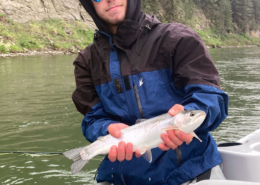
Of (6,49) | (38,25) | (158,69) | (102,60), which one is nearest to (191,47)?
(158,69)

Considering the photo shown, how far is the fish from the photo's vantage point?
181cm

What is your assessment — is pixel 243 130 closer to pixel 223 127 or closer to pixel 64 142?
pixel 223 127

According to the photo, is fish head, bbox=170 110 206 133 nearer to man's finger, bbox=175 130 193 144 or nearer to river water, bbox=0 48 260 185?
man's finger, bbox=175 130 193 144

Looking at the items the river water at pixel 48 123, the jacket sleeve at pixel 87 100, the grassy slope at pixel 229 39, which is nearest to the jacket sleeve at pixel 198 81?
the jacket sleeve at pixel 87 100

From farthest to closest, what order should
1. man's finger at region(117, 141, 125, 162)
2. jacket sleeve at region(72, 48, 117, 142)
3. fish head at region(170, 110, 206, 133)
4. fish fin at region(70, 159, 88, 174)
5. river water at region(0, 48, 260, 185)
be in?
river water at region(0, 48, 260, 185)
jacket sleeve at region(72, 48, 117, 142)
fish fin at region(70, 159, 88, 174)
man's finger at region(117, 141, 125, 162)
fish head at region(170, 110, 206, 133)

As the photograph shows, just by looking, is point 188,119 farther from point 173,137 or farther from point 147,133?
point 147,133

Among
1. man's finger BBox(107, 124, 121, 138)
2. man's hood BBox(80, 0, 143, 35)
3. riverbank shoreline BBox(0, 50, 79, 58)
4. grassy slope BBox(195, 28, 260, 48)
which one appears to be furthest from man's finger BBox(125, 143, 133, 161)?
grassy slope BBox(195, 28, 260, 48)

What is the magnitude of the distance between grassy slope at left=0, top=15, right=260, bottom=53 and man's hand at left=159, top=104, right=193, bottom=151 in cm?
2126

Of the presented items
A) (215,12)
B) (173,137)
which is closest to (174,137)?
(173,137)

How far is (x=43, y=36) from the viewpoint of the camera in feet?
84.5

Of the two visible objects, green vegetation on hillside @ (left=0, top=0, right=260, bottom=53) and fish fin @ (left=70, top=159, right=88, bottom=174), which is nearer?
fish fin @ (left=70, top=159, right=88, bottom=174)

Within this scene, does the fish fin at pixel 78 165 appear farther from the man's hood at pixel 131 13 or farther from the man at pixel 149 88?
the man's hood at pixel 131 13

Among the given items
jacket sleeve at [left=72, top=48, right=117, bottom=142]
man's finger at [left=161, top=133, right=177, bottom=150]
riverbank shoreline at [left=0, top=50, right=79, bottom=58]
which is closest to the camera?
man's finger at [left=161, top=133, right=177, bottom=150]

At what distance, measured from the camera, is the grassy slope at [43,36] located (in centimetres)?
2239
